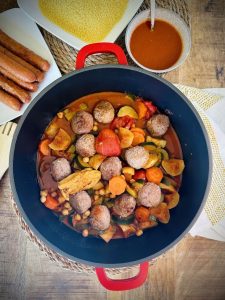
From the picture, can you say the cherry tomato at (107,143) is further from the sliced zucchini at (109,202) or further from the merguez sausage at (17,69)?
the merguez sausage at (17,69)

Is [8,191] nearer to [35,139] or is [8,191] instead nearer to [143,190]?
[35,139]

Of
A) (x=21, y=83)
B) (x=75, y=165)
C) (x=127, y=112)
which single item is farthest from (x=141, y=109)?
(x=21, y=83)

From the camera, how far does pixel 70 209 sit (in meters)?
1.26

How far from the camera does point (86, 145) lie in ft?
4.00

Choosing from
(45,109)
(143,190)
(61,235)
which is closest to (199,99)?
(143,190)

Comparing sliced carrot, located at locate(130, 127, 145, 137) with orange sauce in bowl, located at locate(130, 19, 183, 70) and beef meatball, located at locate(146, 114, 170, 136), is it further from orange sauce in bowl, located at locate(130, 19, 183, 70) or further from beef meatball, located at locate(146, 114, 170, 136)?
orange sauce in bowl, located at locate(130, 19, 183, 70)

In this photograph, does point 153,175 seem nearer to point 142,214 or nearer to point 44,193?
point 142,214

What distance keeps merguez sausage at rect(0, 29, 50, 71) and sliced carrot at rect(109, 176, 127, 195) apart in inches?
14.5

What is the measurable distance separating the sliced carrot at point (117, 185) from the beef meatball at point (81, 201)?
7 cm

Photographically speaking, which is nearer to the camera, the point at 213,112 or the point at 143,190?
the point at 143,190

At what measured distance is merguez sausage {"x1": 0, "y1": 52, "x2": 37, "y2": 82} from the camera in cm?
124

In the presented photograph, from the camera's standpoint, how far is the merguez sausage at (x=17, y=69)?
1243 mm

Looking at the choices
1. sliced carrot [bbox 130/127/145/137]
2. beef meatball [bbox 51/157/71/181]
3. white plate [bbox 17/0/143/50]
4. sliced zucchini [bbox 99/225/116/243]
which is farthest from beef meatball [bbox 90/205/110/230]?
white plate [bbox 17/0/143/50]

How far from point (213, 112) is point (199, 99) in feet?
0.19
